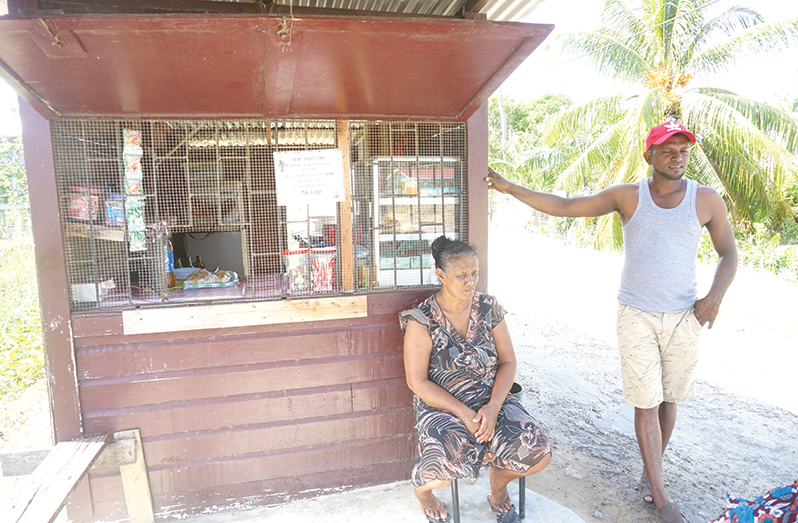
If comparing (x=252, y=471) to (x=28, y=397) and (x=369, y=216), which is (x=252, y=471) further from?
(x=28, y=397)

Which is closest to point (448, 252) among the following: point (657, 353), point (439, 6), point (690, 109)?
point (657, 353)

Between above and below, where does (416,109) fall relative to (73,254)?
above

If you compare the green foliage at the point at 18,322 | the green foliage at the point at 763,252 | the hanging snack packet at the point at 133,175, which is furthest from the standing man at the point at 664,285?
the green foliage at the point at 763,252

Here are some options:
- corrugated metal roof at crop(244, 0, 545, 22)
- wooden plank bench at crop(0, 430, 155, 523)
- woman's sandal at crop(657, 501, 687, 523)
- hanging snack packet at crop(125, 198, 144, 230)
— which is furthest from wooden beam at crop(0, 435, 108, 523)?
woman's sandal at crop(657, 501, 687, 523)

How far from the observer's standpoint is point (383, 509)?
8.65 ft

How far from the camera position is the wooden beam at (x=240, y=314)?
8.14 ft

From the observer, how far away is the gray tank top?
2547 mm

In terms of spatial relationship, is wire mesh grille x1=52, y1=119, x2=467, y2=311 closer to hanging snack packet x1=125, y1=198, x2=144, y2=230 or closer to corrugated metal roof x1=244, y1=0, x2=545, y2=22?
hanging snack packet x1=125, y1=198, x2=144, y2=230

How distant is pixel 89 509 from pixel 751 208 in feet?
40.1

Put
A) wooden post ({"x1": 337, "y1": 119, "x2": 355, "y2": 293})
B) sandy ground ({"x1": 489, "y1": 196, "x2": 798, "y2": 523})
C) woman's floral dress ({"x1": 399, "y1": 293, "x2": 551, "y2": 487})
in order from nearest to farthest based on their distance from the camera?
woman's floral dress ({"x1": 399, "y1": 293, "x2": 551, "y2": 487})
wooden post ({"x1": 337, "y1": 119, "x2": 355, "y2": 293})
sandy ground ({"x1": 489, "y1": 196, "x2": 798, "y2": 523})

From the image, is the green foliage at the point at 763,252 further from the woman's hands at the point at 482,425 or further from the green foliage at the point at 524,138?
the woman's hands at the point at 482,425

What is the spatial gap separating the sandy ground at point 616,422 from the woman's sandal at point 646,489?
40 mm

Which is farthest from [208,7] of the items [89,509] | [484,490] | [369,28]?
[484,490]

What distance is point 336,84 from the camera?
2.27m
